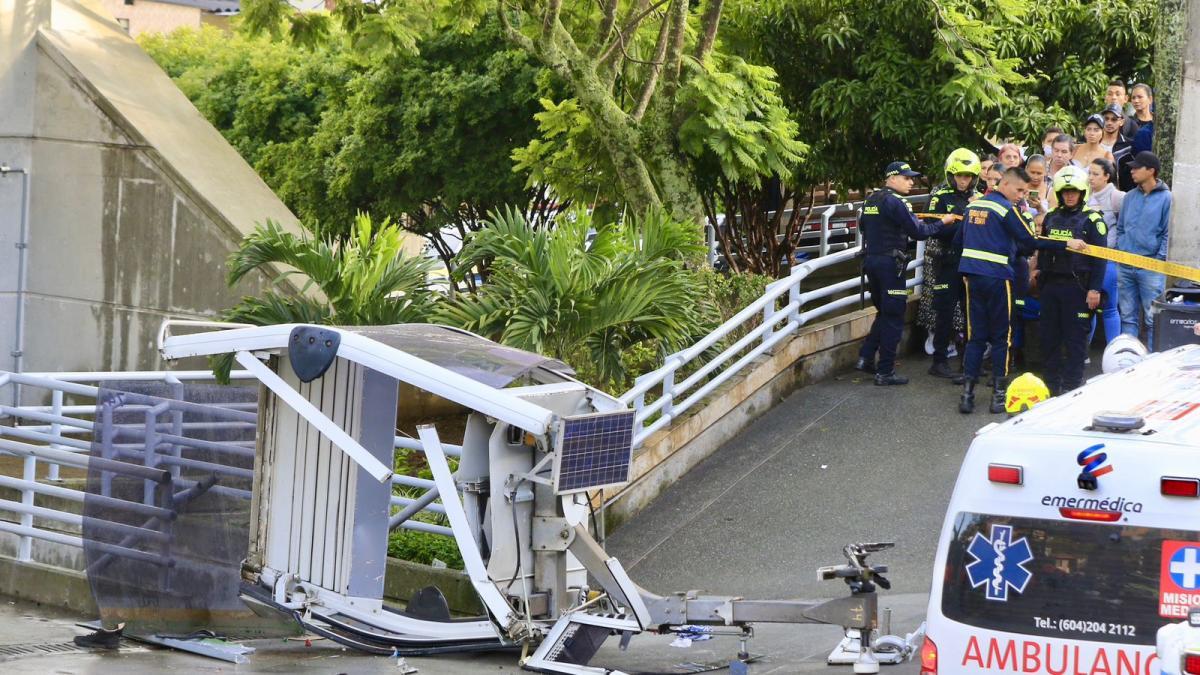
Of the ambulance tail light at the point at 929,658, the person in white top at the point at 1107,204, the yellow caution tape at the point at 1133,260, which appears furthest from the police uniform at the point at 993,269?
the ambulance tail light at the point at 929,658

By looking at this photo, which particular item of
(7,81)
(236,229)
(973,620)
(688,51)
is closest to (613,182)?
(688,51)

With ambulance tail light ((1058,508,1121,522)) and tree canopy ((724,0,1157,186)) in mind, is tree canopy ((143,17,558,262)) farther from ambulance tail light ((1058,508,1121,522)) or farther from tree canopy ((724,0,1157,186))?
ambulance tail light ((1058,508,1121,522))

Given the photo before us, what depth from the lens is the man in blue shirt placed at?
12.5m

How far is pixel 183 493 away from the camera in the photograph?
8.96m

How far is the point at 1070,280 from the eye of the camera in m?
12.1

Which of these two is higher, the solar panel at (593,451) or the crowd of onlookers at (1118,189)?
the crowd of onlookers at (1118,189)

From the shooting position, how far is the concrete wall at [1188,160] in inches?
465

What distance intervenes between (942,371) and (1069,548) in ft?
27.2

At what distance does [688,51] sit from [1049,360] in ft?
19.3

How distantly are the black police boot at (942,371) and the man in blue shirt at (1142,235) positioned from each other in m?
1.57

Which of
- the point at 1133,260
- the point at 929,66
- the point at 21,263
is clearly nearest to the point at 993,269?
the point at 1133,260

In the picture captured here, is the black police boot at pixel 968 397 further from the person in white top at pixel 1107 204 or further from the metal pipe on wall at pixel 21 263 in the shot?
the metal pipe on wall at pixel 21 263

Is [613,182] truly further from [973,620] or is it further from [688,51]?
[973,620]

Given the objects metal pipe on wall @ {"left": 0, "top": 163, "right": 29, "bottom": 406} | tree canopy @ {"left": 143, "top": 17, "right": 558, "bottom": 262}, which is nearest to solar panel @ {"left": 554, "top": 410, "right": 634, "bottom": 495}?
metal pipe on wall @ {"left": 0, "top": 163, "right": 29, "bottom": 406}
